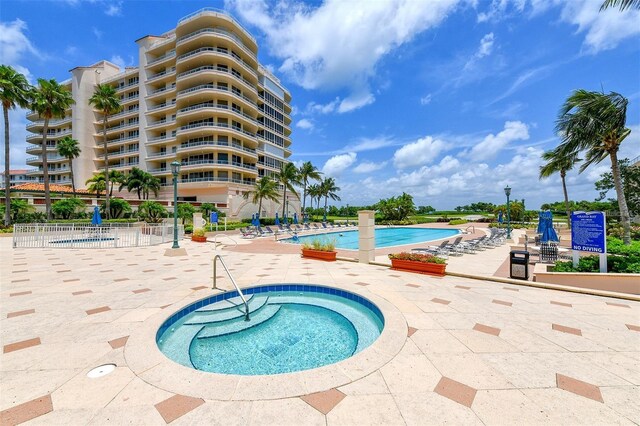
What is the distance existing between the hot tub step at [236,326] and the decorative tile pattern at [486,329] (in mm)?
3864

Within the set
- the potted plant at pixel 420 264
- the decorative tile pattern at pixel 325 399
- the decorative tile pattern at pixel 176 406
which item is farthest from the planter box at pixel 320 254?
the decorative tile pattern at pixel 176 406

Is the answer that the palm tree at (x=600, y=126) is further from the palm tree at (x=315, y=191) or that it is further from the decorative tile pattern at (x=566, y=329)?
the palm tree at (x=315, y=191)

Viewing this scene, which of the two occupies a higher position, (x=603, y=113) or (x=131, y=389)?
(x=603, y=113)

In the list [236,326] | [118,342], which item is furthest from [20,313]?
[236,326]

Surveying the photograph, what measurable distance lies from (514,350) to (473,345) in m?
0.51

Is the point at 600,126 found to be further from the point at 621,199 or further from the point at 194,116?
the point at 194,116

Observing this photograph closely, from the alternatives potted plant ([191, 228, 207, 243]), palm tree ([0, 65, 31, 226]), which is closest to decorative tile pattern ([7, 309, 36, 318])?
potted plant ([191, 228, 207, 243])

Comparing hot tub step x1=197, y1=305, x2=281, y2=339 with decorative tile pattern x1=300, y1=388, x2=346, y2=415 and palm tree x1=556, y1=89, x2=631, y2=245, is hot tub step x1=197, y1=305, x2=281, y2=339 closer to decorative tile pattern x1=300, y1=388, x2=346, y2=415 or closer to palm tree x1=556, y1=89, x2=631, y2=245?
decorative tile pattern x1=300, y1=388, x2=346, y2=415

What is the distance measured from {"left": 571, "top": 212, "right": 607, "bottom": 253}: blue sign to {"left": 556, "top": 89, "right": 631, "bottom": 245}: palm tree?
17.9ft

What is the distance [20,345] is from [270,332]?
11.6 feet

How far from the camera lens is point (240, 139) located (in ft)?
A: 131

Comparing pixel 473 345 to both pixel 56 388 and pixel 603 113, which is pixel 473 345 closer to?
pixel 56 388

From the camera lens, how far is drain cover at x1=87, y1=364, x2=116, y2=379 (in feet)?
9.56

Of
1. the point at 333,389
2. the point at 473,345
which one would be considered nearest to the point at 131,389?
the point at 333,389
